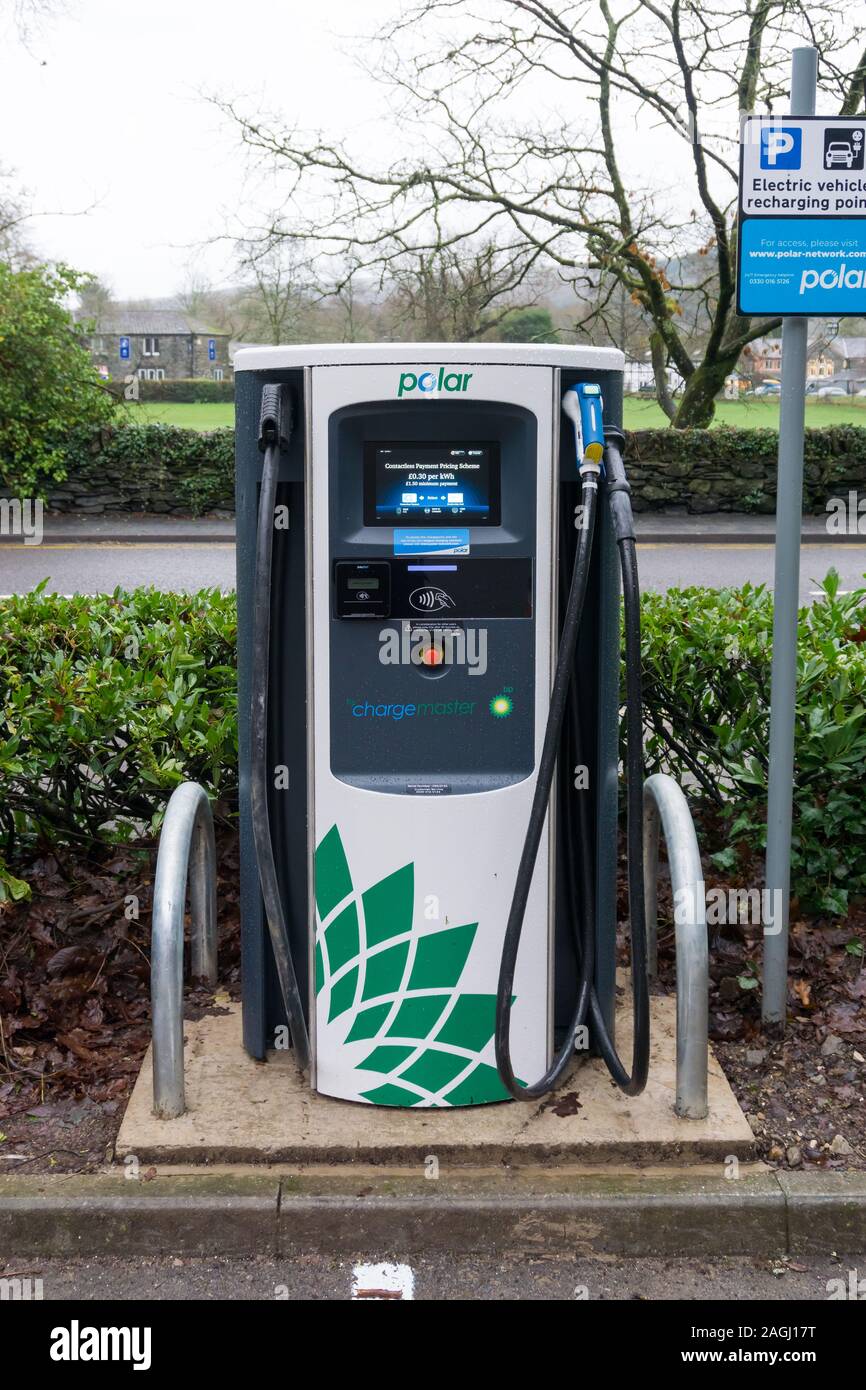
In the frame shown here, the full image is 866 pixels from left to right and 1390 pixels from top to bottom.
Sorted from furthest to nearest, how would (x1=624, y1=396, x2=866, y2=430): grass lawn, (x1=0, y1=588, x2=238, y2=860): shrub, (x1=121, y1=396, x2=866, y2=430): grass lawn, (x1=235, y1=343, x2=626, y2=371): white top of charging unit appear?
(x1=624, y1=396, x2=866, y2=430): grass lawn < (x1=121, y1=396, x2=866, y2=430): grass lawn < (x1=0, y1=588, x2=238, y2=860): shrub < (x1=235, y1=343, x2=626, y2=371): white top of charging unit

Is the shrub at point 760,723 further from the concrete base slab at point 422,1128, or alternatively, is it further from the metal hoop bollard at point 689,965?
the concrete base slab at point 422,1128

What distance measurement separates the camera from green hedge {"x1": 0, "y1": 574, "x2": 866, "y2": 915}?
376cm

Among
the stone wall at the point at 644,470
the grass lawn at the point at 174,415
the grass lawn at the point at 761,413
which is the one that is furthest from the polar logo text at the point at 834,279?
the grass lawn at the point at 761,413

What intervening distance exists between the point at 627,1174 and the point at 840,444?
15.5 meters

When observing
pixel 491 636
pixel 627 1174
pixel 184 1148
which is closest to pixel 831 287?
pixel 491 636

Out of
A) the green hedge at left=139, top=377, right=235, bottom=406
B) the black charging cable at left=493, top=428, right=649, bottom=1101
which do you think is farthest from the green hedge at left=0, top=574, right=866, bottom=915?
the green hedge at left=139, top=377, right=235, bottom=406

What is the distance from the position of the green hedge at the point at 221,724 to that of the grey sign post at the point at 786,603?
394 mm

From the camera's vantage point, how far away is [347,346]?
9.62 ft

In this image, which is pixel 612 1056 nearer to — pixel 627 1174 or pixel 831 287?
pixel 627 1174

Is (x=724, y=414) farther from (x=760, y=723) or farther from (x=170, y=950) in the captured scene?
(x=170, y=950)

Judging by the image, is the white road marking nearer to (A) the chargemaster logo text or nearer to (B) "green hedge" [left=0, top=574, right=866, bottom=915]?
(B) "green hedge" [left=0, top=574, right=866, bottom=915]

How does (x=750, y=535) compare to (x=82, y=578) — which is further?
(x=750, y=535)

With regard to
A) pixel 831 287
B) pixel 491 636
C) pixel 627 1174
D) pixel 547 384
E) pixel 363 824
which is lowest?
pixel 627 1174

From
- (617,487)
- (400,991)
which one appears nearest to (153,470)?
(400,991)
